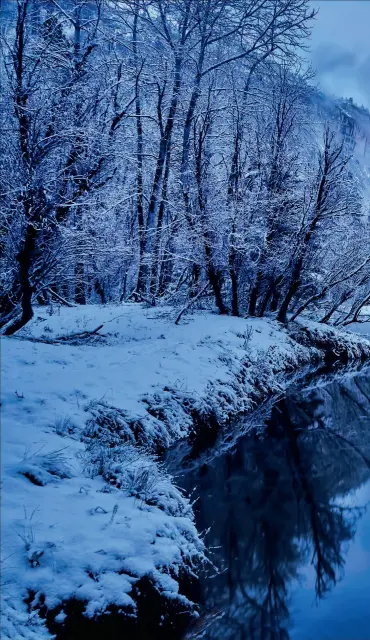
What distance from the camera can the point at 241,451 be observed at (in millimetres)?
8430

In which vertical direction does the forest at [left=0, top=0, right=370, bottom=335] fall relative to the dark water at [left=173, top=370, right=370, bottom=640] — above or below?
above

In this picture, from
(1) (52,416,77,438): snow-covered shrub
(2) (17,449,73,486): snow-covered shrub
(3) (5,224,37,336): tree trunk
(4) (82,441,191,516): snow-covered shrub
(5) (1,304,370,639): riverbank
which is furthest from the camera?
(3) (5,224,37,336): tree trunk

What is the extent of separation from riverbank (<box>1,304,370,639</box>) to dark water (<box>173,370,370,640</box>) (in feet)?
1.54

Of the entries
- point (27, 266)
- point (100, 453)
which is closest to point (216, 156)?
point (27, 266)

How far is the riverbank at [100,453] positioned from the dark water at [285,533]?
469mm

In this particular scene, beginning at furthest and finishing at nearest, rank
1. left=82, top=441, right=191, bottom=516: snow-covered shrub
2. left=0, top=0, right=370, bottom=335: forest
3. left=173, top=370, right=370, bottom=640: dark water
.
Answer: left=0, top=0, right=370, bottom=335: forest, left=82, top=441, right=191, bottom=516: snow-covered shrub, left=173, top=370, right=370, bottom=640: dark water

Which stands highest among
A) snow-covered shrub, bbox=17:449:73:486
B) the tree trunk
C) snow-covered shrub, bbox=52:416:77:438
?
the tree trunk

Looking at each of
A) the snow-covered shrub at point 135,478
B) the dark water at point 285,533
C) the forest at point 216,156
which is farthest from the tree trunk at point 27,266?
the dark water at point 285,533

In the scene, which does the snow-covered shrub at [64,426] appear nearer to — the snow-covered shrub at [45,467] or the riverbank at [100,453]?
the riverbank at [100,453]

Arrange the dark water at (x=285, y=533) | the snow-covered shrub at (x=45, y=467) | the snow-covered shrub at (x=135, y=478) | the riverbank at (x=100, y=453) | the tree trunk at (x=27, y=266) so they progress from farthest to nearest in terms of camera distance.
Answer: the tree trunk at (x=27, y=266) → the snow-covered shrub at (x=135, y=478) → the snow-covered shrub at (x=45, y=467) → the dark water at (x=285, y=533) → the riverbank at (x=100, y=453)

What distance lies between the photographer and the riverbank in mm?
3434

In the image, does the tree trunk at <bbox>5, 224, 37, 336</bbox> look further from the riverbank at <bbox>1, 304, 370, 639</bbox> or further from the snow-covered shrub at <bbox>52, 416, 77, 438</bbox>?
the snow-covered shrub at <bbox>52, 416, 77, 438</bbox>

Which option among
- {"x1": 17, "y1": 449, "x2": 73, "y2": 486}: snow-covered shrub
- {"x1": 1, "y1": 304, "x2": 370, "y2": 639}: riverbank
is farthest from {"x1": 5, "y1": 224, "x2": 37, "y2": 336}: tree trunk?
{"x1": 17, "y1": 449, "x2": 73, "y2": 486}: snow-covered shrub

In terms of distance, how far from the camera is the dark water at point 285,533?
4.29 metres
